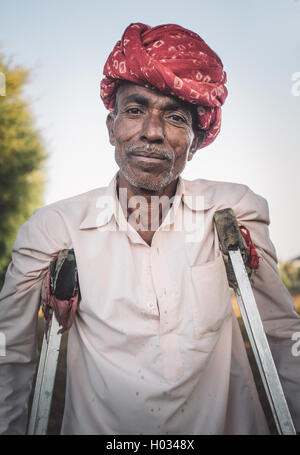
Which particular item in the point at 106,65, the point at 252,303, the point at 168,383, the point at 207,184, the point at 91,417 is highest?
the point at 106,65

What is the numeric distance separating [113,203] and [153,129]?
53 centimetres

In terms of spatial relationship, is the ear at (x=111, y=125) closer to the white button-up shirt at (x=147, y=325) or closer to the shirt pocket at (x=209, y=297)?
the white button-up shirt at (x=147, y=325)

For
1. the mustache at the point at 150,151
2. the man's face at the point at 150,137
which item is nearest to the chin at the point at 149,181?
the man's face at the point at 150,137

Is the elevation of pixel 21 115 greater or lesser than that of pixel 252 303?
greater

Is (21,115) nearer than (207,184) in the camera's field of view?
No

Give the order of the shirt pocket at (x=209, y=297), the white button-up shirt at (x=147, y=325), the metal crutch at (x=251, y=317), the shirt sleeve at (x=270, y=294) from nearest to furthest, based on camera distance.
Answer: the metal crutch at (x=251, y=317) → the white button-up shirt at (x=147, y=325) → the shirt pocket at (x=209, y=297) → the shirt sleeve at (x=270, y=294)

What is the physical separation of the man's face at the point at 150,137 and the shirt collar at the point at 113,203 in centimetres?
14

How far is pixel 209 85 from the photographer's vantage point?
6.62 feet

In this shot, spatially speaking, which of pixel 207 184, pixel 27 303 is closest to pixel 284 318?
pixel 207 184

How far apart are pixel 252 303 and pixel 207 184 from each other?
1.02 meters

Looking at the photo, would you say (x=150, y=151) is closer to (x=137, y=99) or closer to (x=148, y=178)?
(x=148, y=178)

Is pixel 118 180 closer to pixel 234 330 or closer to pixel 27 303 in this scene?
pixel 27 303

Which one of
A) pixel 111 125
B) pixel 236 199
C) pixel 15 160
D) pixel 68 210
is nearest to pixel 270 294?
pixel 236 199

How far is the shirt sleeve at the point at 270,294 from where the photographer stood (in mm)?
1812
